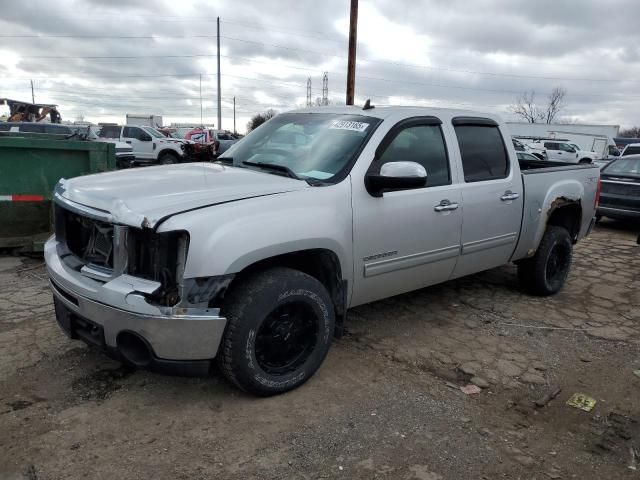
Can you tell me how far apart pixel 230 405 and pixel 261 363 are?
1.01ft

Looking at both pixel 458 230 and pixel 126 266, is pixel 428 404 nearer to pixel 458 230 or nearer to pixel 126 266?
pixel 458 230

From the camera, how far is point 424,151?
13.0ft

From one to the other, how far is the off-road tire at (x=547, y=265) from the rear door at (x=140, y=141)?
17.1 meters

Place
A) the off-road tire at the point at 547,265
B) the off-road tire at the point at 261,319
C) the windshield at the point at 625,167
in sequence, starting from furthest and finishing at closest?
the windshield at the point at 625,167, the off-road tire at the point at 547,265, the off-road tire at the point at 261,319

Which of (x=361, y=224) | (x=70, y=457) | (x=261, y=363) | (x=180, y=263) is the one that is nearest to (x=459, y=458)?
(x=261, y=363)

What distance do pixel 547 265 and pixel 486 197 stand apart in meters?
1.52

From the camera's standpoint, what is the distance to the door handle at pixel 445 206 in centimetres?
385

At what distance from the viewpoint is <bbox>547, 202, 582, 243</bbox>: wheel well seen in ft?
17.7

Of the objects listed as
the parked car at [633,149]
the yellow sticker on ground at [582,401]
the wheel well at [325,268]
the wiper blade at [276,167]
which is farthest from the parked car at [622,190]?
the wiper blade at [276,167]

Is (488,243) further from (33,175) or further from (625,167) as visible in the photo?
(625,167)

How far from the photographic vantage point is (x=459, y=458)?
262 cm

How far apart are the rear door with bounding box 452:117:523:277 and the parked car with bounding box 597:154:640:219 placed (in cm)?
621

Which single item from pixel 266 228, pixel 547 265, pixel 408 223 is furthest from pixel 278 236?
pixel 547 265

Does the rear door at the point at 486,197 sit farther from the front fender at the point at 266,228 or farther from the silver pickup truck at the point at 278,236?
the front fender at the point at 266,228
